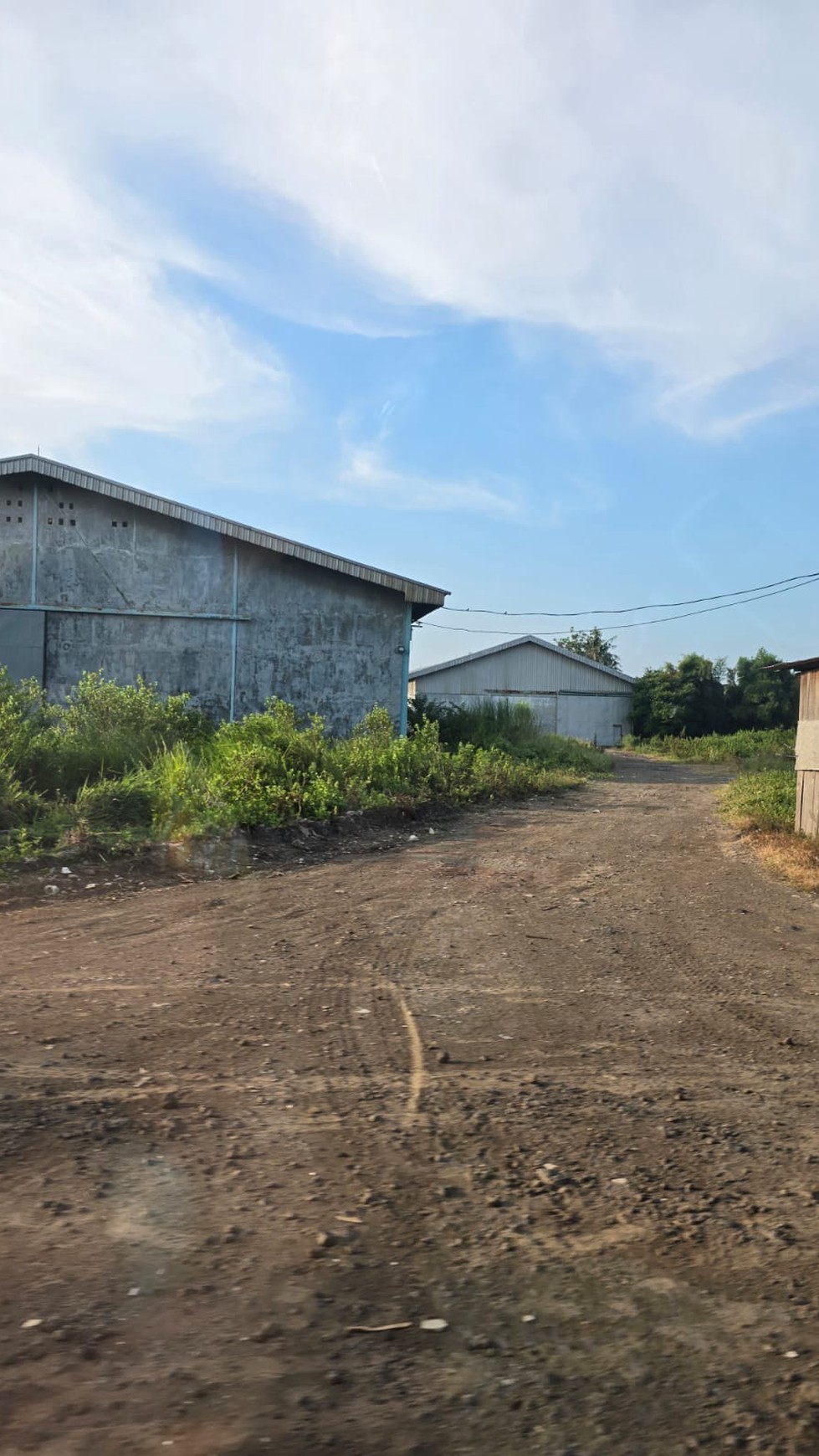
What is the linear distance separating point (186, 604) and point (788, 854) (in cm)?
1135

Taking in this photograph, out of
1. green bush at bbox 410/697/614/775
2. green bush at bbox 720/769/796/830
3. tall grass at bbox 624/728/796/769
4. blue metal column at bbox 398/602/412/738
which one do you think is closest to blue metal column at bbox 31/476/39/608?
blue metal column at bbox 398/602/412/738

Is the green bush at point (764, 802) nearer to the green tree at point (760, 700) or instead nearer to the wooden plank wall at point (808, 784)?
the wooden plank wall at point (808, 784)

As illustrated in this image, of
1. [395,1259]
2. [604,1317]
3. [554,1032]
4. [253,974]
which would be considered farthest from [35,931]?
[604,1317]

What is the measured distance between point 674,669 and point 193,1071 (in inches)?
1408

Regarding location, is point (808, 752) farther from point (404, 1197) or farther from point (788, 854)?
point (404, 1197)

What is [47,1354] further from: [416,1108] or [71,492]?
[71,492]

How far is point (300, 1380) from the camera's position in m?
2.11

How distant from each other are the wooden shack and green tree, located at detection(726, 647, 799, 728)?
2847 centimetres

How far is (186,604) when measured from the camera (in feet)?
57.2

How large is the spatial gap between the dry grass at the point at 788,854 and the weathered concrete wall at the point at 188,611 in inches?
335

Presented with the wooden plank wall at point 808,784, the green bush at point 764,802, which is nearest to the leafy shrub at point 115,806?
the green bush at point 764,802

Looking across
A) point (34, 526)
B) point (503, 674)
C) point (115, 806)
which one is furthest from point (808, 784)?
point (503, 674)

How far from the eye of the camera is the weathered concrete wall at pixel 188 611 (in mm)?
16922

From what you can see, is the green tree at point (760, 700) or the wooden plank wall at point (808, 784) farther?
the green tree at point (760, 700)
